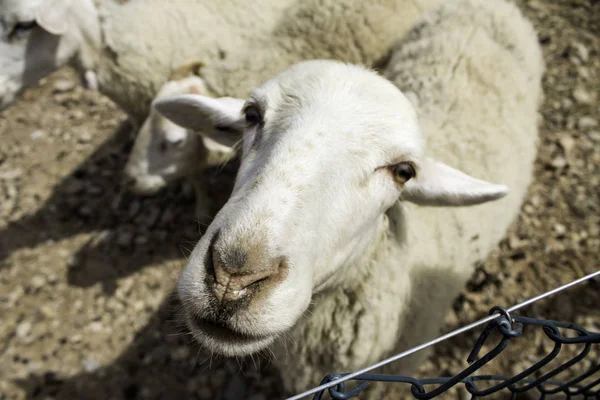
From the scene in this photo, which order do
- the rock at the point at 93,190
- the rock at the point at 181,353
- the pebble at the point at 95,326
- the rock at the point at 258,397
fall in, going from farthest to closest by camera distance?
the rock at the point at 93,190
the pebble at the point at 95,326
the rock at the point at 181,353
the rock at the point at 258,397

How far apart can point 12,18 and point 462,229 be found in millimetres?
3671

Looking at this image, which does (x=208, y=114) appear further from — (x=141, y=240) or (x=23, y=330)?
(x=23, y=330)

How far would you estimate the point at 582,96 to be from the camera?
3738 mm

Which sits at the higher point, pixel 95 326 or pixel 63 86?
pixel 63 86

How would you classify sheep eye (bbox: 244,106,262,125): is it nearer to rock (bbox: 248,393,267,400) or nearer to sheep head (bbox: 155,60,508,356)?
sheep head (bbox: 155,60,508,356)

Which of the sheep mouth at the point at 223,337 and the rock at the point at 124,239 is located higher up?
the sheep mouth at the point at 223,337

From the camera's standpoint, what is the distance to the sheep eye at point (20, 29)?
308 centimetres

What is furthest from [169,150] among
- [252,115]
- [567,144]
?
[567,144]

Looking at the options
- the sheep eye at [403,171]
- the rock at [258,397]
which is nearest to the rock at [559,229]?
the sheep eye at [403,171]

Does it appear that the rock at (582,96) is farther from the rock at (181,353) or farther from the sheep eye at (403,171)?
the rock at (181,353)

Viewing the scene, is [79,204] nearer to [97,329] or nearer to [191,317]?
[97,329]

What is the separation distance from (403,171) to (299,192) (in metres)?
0.56

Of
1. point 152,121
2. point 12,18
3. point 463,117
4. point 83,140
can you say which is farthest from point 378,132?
point 83,140

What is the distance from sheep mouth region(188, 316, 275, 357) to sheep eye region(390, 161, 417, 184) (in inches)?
31.5
